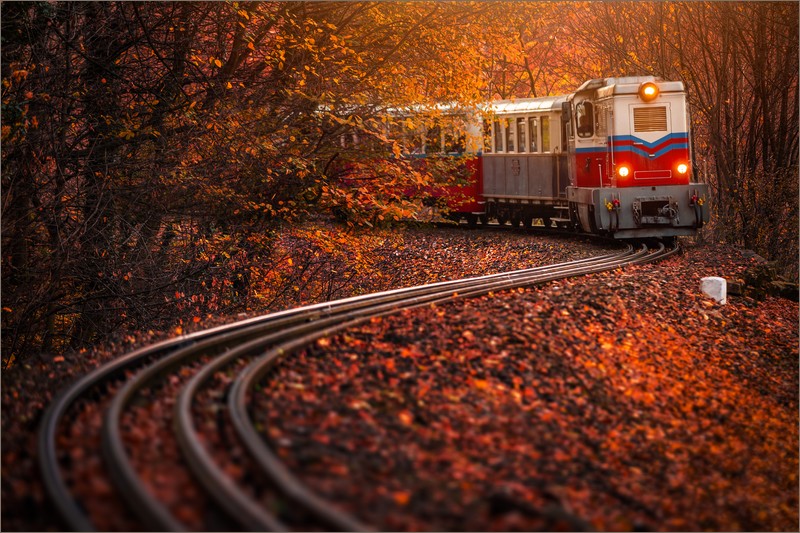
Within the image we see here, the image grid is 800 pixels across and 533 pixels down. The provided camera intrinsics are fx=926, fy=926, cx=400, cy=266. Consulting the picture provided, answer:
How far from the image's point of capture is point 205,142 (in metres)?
14.9

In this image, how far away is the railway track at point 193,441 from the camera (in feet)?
15.0

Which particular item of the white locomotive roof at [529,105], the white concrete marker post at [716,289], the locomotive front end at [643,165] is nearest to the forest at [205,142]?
the locomotive front end at [643,165]

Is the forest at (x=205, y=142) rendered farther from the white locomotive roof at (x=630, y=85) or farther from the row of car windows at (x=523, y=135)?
the row of car windows at (x=523, y=135)

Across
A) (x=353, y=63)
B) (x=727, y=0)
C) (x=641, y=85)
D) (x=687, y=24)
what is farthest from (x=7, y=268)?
(x=687, y=24)

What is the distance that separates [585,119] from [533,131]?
3.49m

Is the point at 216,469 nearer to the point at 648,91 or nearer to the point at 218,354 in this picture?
the point at 218,354

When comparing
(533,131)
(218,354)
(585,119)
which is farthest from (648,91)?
(218,354)

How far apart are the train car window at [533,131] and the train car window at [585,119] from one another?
296cm

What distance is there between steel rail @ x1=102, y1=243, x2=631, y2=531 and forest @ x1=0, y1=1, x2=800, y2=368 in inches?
159

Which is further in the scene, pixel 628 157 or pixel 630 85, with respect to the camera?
pixel 628 157

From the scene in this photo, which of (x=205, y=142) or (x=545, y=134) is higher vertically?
(x=545, y=134)

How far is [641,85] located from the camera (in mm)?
19078

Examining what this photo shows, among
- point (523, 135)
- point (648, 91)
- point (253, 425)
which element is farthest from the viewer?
point (523, 135)

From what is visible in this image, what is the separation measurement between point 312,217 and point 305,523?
12.9 meters
